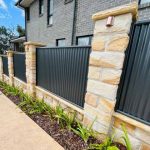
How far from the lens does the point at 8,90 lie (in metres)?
5.78

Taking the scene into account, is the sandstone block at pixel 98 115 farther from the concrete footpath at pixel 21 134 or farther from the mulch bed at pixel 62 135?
the concrete footpath at pixel 21 134

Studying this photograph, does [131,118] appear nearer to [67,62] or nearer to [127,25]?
[127,25]

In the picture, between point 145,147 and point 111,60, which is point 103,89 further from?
point 145,147

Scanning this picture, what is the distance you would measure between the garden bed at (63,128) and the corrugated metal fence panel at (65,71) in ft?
1.63

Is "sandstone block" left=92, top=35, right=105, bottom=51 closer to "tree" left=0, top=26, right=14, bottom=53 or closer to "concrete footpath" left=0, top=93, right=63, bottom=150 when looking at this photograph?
"concrete footpath" left=0, top=93, right=63, bottom=150

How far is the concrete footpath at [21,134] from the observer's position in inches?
93.7

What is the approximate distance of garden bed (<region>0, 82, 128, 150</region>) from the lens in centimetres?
219

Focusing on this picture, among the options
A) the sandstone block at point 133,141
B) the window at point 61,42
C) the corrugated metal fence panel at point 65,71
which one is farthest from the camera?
the window at point 61,42

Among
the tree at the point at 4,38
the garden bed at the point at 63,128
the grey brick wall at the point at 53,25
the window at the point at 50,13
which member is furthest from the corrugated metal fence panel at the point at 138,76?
the tree at the point at 4,38

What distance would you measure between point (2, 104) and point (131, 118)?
426 cm

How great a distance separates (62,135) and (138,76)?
6.32 feet

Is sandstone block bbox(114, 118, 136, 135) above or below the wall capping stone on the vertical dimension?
below

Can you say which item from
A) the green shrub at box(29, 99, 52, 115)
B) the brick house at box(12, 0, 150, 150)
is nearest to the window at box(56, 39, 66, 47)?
the green shrub at box(29, 99, 52, 115)

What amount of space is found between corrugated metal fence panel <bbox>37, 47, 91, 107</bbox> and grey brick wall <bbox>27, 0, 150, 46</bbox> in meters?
2.77
